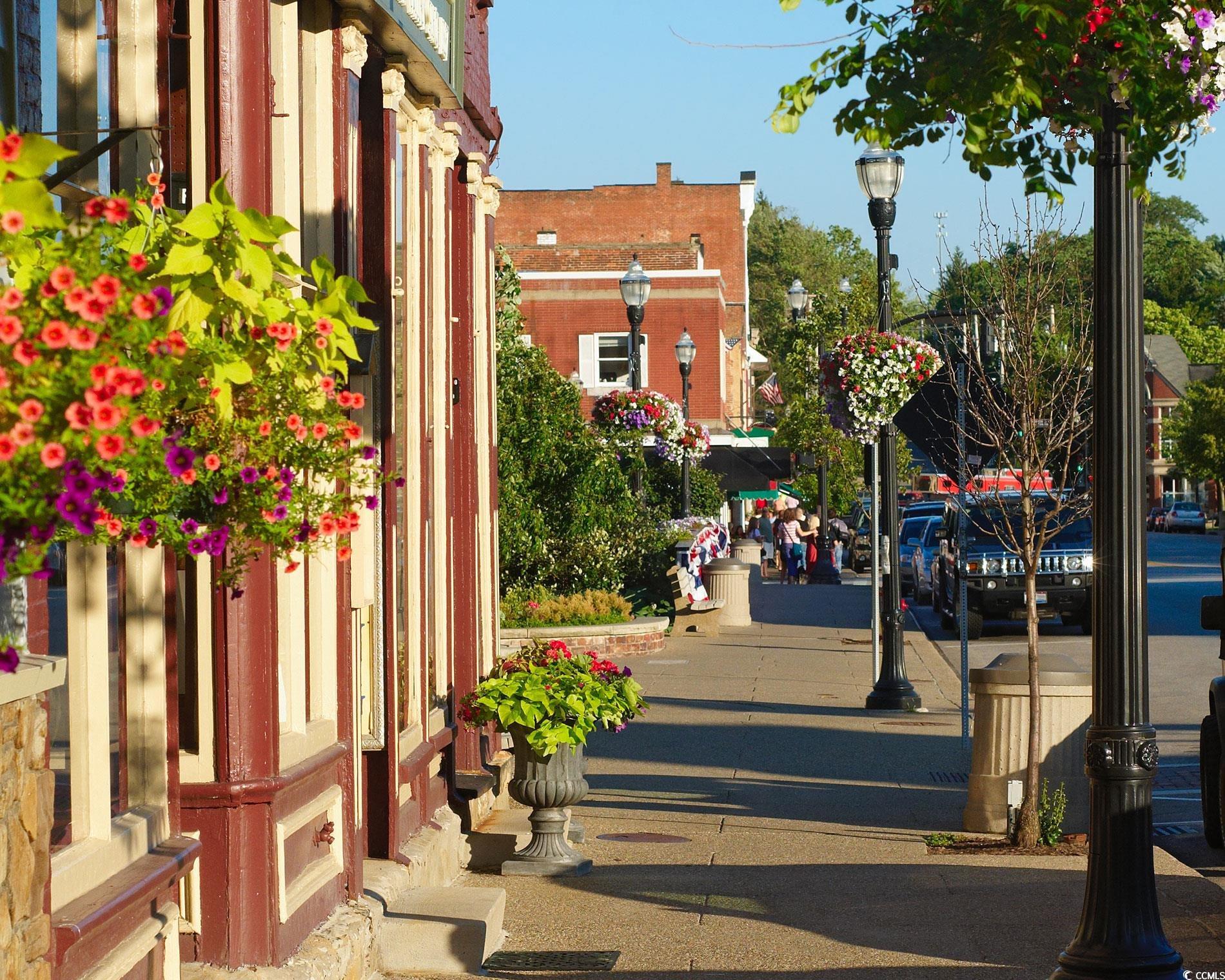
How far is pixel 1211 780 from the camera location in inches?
402

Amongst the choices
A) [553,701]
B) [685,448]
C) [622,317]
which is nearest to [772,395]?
[622,317]

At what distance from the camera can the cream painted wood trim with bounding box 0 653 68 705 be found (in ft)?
11.2

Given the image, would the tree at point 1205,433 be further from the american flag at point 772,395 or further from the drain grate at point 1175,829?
the drain grate at point 1175,829

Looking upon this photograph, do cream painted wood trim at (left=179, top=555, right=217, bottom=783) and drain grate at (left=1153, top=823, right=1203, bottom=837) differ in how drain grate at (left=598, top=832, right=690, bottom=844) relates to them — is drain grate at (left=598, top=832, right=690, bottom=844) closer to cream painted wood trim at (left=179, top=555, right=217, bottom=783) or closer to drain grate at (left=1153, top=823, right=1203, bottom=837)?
drain grate at (left=1153, top=823, right=1203, bottom=837)

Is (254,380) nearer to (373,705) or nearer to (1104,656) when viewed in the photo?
(1104,656)

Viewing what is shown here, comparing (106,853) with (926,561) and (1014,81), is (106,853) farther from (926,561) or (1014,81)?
(926,561)

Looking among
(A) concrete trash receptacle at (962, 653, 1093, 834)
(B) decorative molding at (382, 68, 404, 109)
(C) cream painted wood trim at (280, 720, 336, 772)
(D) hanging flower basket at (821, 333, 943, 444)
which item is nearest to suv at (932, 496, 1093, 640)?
(D) hanging flower basket at (821, 333, 943, 444)

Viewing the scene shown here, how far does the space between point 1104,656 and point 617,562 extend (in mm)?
17839

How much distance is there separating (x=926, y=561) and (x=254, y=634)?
87.3 feet

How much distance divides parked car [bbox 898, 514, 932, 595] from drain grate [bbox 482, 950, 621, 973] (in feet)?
85.1

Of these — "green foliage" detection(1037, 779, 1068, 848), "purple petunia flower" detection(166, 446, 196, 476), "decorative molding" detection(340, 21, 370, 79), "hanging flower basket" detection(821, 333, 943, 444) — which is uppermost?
"decorative molding" detection(340, 21, 370, 79)

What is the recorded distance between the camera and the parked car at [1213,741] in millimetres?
9805

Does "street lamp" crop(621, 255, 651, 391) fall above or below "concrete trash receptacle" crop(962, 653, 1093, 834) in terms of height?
above

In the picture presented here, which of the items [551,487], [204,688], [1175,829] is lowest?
[1175,829]
